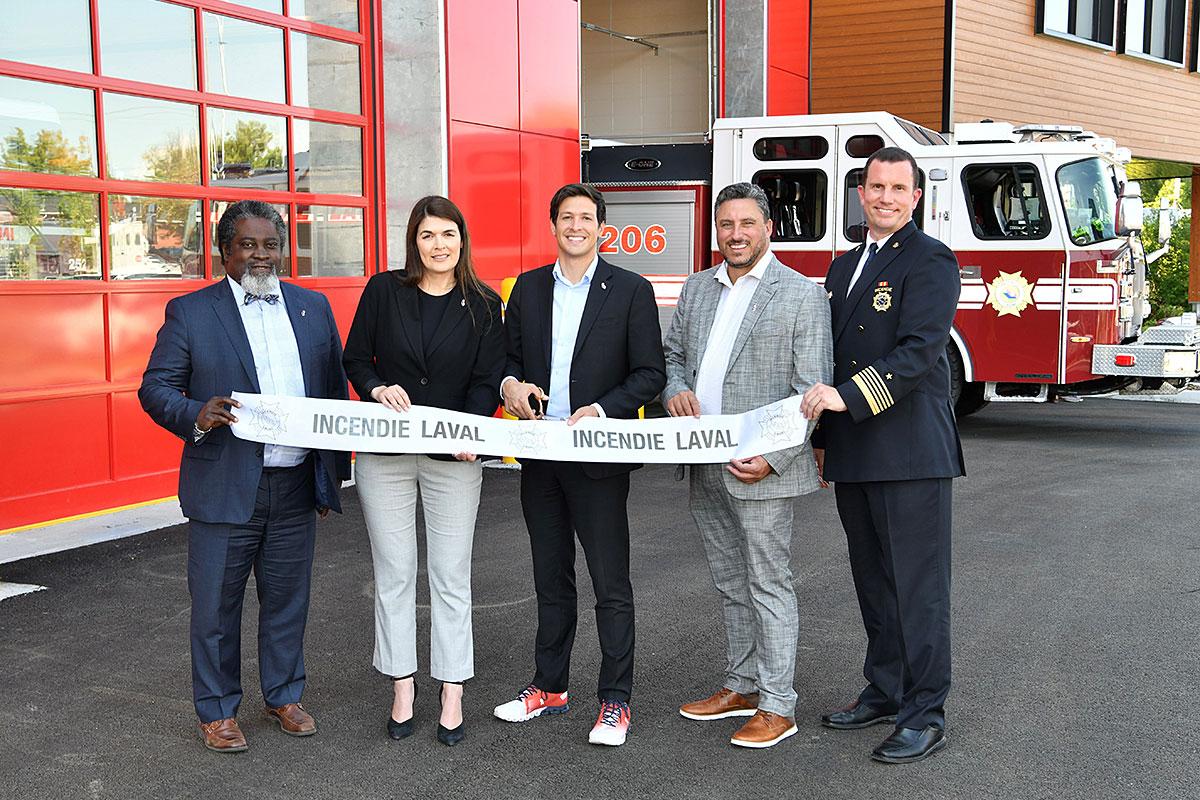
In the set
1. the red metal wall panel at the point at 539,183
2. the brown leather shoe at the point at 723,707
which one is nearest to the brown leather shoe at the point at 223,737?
the brown leather shoe at the point at 723,707

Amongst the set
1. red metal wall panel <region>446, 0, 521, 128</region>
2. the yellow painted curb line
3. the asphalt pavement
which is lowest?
the asphalt pavement

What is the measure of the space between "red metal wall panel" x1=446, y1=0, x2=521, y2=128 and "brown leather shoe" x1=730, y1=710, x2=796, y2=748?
7681 millimetres

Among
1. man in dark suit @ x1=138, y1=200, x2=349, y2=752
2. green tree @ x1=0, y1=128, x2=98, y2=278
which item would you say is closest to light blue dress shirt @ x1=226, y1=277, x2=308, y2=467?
man in dark suit @ x1=138, y1=200, x2=349, y2=752

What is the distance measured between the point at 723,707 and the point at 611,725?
1.65 feet

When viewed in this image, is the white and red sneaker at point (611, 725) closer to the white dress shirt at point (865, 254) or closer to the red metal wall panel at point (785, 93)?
the white dress shirt at point (865, 254)

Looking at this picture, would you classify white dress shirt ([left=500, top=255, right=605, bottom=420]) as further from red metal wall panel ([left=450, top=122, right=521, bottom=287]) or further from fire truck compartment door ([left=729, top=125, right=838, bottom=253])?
fire truck compartment door ([left=729, top=125, right=838, bottom=253])

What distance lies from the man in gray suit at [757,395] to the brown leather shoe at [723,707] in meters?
0.03

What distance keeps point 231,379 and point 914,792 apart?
110 inches

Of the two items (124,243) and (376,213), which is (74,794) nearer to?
(124,243)

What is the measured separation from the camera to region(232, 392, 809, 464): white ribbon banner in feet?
14.4

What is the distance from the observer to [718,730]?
4629 millimetres

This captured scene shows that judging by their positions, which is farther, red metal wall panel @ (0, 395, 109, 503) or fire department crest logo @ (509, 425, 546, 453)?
red metal wall panel @ (0, 395, 109, 503)

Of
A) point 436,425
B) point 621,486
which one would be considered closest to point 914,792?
point 621,486

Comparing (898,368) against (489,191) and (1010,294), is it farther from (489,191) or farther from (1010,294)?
(1010,294)
